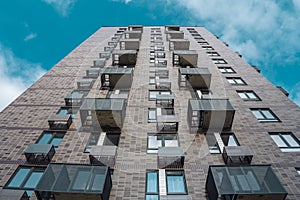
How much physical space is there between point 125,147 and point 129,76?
27.7ft

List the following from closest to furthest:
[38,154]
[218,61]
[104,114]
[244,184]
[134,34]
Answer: [244,184], [38,154], [104,114], [218,61], [134,34]

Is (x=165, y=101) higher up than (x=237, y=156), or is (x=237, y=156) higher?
(x=165, y=101)

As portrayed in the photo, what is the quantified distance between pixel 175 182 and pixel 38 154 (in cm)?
804

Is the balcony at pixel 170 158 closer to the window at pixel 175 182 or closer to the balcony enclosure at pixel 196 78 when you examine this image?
the window at pixel 175 182

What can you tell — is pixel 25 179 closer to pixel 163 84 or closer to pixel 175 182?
pixel 175 182

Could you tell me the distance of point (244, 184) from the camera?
29.6ft

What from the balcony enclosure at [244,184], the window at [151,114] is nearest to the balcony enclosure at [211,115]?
the window at [151,114]

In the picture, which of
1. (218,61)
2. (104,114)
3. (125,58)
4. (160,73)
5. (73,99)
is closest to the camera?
(104,114)

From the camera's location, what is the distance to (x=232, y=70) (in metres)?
24.0

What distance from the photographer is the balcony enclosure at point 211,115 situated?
13531 mm

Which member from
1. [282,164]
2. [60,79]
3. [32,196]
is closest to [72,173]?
[32,196]

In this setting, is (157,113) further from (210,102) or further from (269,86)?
(269,86)

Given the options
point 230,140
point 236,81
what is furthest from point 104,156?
point 236,81

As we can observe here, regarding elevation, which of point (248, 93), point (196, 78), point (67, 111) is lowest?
point (67, 111)
